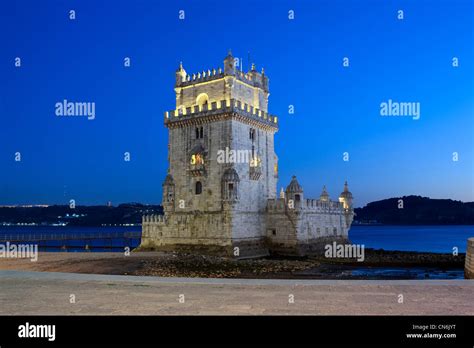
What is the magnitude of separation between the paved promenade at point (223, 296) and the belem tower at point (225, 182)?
1147 inches

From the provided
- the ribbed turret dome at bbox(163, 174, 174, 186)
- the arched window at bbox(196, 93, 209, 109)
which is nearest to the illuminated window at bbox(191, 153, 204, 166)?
the ribbed turret dome at bbox(163, 174, 174, 186)

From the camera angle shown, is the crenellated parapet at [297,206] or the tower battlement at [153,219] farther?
the tower battlement at [153,219]

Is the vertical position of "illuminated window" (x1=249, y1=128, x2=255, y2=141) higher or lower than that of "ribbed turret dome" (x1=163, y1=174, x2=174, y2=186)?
higher

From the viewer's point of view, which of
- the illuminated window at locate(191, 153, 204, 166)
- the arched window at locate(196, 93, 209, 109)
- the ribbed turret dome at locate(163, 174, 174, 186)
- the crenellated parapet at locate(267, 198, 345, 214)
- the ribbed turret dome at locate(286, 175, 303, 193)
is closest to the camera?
the illuminated window at locate(191, 153, 204, 166)

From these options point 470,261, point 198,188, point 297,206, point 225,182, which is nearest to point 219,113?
point 225,182

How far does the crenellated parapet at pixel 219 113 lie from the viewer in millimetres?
45878

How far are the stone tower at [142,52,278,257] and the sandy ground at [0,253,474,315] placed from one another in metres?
28.4

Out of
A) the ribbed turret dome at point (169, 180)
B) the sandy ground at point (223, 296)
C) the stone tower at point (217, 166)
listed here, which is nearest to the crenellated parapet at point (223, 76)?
the stone tower at point (217, 166)

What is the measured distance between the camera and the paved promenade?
36.3ft

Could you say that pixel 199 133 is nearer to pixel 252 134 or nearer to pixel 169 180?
pixel 252 134

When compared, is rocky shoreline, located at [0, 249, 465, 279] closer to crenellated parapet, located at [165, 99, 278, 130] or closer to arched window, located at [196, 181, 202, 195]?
arched window, located at [196, 181, 202, 195]

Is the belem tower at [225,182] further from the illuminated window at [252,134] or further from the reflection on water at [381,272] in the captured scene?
the reflection on water at [381,272]
